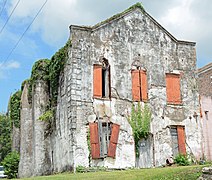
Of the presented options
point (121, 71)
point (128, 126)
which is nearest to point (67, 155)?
point (128, 126)

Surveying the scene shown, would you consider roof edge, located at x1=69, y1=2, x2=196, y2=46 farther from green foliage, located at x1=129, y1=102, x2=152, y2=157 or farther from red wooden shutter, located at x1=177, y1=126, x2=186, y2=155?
red wooden shutter, located at x1=177, y1=126, x2=186, y2=155

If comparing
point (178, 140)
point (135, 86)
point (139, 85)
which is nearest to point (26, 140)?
point (135, 86)

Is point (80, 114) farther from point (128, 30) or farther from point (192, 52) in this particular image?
point (192, 52)

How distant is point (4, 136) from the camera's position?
49969 millimetres

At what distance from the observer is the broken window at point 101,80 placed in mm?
23188

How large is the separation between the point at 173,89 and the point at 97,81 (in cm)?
545

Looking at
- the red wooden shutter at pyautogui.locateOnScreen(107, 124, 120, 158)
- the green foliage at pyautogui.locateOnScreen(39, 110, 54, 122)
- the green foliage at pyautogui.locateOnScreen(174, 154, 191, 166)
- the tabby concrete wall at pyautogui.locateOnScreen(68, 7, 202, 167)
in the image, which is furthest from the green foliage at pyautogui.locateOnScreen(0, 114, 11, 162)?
the green foliage at pyautogui.locateOnScreen(174, 154, 191, 166)

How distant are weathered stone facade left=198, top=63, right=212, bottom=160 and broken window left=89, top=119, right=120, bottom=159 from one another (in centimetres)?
671

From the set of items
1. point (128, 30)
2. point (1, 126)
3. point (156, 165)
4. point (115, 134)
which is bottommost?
point (156, 165)

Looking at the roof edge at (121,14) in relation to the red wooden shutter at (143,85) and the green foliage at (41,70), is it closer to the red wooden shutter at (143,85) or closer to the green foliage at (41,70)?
the red wooden shutter at (143,85)

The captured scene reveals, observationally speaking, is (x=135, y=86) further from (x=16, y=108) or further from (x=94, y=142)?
(x=16, y=108)

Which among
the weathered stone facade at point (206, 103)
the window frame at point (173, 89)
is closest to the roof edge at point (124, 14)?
the window frame at point (173, 89)

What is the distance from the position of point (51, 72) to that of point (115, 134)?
619cm

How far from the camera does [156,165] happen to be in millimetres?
23984
